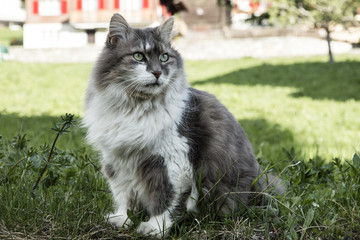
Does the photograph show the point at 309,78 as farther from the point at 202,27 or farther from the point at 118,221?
the point at 202,27

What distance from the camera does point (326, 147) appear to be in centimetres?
547

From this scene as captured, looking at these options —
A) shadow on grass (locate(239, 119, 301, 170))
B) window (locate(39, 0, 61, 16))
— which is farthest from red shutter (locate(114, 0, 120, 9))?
shadow on grass (locate(239, 119, 301, 170))

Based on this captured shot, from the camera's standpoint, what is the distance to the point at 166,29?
2.73 metres

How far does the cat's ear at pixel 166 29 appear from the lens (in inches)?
107

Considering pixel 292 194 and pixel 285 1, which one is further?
pixel 285 1

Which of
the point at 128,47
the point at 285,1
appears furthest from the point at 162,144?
the point at 285,1

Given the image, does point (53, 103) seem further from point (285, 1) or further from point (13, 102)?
point (285, 1)

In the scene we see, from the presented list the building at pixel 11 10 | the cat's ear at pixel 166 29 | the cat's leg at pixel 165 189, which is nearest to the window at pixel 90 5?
the building at pixel 11 10

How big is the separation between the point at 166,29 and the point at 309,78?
1082 centimetres

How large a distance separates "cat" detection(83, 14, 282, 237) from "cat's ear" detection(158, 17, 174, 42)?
44 millimetres

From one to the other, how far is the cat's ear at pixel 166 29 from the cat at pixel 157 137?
4cm

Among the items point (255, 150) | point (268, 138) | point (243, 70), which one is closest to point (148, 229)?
point (255, 150)

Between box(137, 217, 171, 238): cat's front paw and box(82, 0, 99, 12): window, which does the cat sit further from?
box(82, 0, 99, 12): window

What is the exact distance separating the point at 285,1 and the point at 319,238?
15957mm
